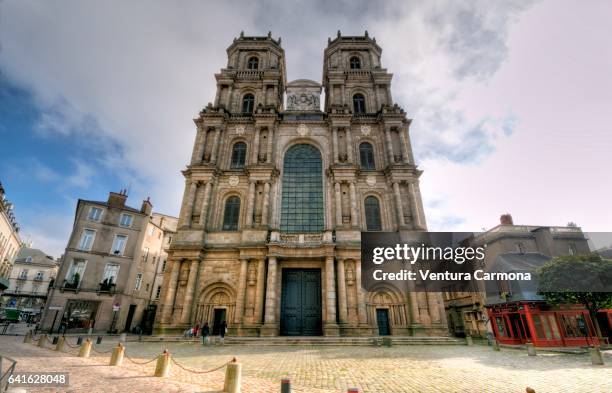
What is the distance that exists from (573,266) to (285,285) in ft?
61.2

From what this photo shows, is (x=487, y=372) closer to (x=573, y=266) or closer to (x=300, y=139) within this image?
(x=573, y=266)

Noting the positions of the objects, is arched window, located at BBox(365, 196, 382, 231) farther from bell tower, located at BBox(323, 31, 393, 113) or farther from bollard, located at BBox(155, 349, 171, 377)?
bollard, located at BBox(155, 349, 171, 377)

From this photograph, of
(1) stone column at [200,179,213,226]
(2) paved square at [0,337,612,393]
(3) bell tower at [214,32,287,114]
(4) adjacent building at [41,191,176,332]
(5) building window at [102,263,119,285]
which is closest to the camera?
(2) paved square at [0,337,612,393]

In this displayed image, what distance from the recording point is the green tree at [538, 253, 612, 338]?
53.7ft

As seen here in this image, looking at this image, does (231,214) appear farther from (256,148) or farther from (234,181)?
(256,148)

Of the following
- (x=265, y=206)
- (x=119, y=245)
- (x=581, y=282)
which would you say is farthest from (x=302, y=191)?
(x=119, y=245)

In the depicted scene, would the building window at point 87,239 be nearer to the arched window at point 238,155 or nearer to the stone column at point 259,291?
the arched window at point 238,155

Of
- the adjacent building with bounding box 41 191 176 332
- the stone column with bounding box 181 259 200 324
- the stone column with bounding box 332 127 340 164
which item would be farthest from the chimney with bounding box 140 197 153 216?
the stone column with bounding box 332 127 340 164

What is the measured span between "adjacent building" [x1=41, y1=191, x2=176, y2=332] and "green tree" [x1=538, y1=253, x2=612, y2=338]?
1323 inches

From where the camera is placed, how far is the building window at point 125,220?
30.2 metres

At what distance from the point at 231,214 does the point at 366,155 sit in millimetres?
14042

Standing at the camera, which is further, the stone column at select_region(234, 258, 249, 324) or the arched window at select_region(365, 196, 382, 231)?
the arched window at select_region(365, 196, 382, 231)

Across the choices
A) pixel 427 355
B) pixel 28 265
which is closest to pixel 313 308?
pixel 427 355

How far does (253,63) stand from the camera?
1342 inches
